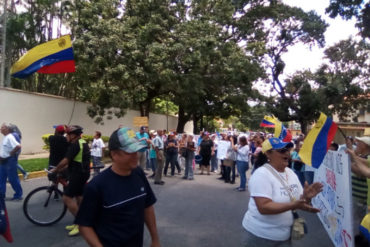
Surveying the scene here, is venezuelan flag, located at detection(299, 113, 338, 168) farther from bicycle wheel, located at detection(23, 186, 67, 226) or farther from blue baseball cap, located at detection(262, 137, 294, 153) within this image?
bicycle wheel, located at detection(23, 186, 67, 226)

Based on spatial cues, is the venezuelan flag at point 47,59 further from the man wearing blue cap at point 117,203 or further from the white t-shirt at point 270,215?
the white t-shirt at point 270,215

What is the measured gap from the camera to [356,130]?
3133 cm

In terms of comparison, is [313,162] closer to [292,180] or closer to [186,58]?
[292,180]

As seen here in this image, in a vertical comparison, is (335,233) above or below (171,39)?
below

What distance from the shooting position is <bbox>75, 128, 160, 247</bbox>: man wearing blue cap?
2.26m

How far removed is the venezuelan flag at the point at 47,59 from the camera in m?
7.59

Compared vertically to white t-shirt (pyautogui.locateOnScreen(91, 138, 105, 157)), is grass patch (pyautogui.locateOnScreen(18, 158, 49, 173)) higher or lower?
lower

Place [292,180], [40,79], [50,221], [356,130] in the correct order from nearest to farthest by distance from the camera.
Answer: [292,180], [50,221], [40,79], [356,130]

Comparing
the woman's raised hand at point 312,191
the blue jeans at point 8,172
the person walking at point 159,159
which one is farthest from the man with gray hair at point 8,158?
the woman's raised hand at point 312,191

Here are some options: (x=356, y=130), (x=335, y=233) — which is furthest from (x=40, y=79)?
(x=356, y=130)

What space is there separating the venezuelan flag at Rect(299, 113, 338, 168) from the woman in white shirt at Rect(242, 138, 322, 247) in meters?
0.57

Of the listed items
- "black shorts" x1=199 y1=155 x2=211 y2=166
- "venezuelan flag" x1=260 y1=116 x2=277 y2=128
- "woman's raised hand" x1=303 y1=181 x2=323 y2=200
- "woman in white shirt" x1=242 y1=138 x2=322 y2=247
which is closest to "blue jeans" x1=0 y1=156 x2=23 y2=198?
"venezuelan flag" x1=260 y1=116 x2=277 y2=128

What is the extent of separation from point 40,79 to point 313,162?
877 inches

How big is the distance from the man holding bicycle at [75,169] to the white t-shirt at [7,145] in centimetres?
235
